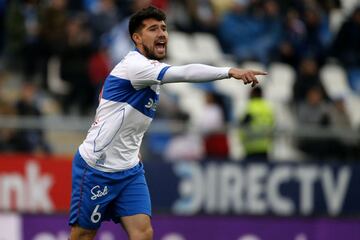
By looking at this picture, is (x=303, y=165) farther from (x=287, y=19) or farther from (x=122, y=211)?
(x=122, y=211)

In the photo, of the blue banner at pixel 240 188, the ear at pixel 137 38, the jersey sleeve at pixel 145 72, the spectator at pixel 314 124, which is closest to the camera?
the jersey sleeve at pixel 145 72

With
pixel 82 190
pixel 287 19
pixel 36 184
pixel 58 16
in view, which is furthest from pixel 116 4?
pixel 82 190

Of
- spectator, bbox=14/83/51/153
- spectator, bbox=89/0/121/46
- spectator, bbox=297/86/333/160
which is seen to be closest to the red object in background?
spectator, bbox=14/83/51/153

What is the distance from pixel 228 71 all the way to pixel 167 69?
548 mm

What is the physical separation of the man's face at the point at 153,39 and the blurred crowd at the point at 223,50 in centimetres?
628

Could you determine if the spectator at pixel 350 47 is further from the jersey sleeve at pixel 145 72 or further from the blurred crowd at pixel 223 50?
the jersey sleeve at pixel 145 72

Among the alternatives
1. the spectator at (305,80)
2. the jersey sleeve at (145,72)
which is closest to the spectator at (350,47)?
the spectator at (305,80)

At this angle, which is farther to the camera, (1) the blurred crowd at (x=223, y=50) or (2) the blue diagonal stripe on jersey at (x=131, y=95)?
(1) the blurred crowd at (x=223, y=50)

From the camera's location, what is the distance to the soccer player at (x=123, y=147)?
28.2ft

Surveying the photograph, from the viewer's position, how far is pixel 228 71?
7922 millimetres

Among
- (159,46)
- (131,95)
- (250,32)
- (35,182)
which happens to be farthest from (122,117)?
(250,32)

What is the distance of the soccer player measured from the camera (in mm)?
8609

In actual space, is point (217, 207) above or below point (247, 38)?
below

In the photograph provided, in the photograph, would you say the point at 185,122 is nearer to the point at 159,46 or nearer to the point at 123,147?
the point at 123,147
